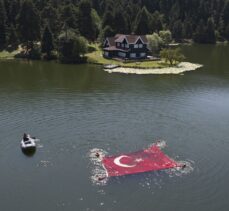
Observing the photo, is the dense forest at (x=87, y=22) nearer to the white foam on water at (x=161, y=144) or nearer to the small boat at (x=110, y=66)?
the small boat at (x=110, y=66)

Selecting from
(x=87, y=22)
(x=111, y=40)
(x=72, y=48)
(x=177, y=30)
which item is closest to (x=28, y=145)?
(x=72, y=48)

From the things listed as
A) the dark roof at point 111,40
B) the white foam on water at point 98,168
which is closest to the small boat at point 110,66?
the dark roof at point 111,40

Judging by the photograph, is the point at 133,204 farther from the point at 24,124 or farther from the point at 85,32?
the point at 85,32

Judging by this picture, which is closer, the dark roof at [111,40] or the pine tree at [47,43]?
the pine tree at [47,43]

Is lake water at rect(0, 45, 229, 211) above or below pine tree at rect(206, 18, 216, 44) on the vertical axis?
below

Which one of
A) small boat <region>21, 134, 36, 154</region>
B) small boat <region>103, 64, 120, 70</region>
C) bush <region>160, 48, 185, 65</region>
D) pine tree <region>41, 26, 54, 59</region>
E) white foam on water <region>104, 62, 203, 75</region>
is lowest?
small boat <region>21, 134, 36, 154</region>

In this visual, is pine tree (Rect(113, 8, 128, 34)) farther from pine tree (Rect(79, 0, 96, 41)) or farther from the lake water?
the lake water

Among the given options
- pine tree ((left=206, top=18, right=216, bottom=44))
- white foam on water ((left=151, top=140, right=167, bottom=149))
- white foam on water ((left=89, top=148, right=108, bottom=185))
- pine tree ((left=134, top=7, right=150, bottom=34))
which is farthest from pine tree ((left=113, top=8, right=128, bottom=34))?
white foam on water ((left=89, top=148, right=108, bottom=185))

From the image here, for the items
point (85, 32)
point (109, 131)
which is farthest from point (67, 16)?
point (109, 131)
